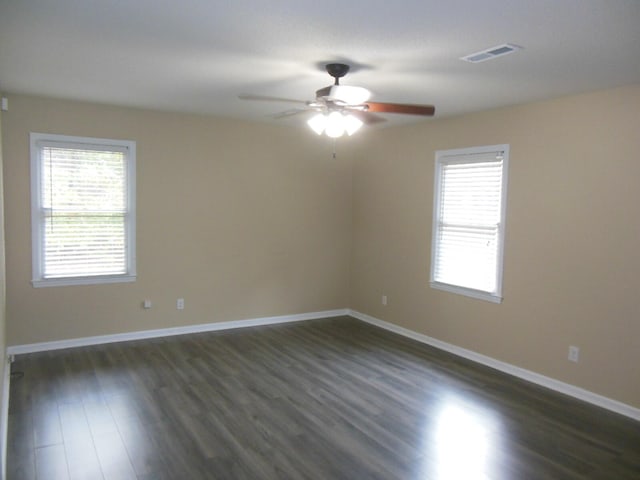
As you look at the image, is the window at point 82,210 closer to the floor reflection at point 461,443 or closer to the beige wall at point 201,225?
the beige wall at point 201,225

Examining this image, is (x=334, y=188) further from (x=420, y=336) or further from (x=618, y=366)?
(x=618, y=366)

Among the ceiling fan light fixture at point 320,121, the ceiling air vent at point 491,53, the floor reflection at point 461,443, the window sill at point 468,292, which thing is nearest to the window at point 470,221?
the window sill at point 468,292

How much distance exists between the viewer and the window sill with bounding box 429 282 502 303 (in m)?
4.64

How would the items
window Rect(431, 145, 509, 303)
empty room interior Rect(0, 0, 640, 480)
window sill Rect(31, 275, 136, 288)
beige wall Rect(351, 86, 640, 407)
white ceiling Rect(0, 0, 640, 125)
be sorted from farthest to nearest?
window sill Rect(31, 275, 136, 288)
window Rect(431, 145, 509, 303)
beige wall Rect(351, 86, 640, 407)
empty room interior Rect(0, 0, 640, 480)
white ceiling Rect(0, 0, 640, 125)

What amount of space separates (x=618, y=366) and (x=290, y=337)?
3272 millimetres

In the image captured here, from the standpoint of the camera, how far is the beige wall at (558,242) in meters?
3.65

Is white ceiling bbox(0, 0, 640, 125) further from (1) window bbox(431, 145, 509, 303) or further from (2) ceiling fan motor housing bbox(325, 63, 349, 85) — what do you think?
(1) window bbox(431, 145, 509, 303)

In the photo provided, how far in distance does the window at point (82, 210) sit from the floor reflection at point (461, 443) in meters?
3.58

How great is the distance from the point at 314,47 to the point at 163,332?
12.4 feet

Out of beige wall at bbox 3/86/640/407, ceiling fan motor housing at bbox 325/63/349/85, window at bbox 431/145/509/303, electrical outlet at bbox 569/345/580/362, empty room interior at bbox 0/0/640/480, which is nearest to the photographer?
empty room interior at bbox 0/0/640/480

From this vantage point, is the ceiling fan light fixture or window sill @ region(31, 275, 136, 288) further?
window sill @ region(31, 275, 136, 288)

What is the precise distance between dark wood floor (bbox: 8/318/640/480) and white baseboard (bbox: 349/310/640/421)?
10 cm

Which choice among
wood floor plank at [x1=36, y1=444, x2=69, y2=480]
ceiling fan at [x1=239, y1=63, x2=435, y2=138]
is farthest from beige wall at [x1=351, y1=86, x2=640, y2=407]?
wood floor plank at [x1=36, y1=444, x2=69, y2=480]

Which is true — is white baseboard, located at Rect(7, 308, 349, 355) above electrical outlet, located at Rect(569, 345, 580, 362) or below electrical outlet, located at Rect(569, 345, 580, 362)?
below
